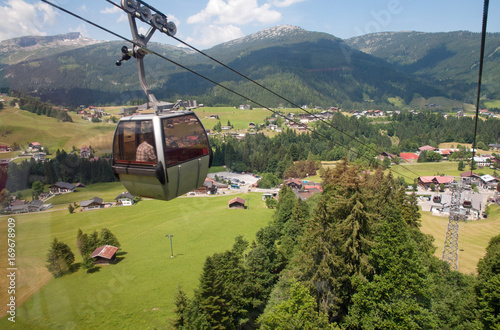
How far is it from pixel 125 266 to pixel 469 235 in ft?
126

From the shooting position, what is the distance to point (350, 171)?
573 inches

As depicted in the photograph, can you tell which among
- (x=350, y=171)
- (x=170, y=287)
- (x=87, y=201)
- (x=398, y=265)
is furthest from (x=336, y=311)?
(x=87, y=201)

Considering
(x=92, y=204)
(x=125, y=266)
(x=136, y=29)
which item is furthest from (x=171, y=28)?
(x=92, y=204)

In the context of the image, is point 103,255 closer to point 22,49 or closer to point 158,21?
point 158,21

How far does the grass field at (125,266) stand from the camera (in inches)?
706

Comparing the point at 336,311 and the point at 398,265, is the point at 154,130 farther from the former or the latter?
the point at 336,311

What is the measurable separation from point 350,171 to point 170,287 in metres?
15.9

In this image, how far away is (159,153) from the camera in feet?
18.2

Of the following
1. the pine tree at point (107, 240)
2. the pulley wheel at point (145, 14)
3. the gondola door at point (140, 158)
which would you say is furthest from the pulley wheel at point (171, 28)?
the pine tree at point (107, 240)

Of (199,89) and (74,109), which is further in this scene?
(199,89)

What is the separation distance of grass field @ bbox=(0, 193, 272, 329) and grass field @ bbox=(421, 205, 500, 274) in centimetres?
2012

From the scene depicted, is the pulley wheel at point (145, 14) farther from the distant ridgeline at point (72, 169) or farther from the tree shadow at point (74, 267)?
the distant ridgeline at point (72, 169)

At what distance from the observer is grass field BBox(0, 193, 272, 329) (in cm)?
1794

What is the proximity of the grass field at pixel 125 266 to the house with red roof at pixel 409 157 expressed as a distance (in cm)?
5939
